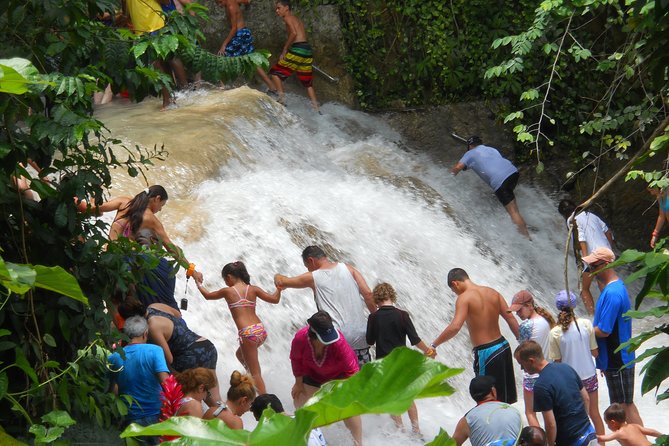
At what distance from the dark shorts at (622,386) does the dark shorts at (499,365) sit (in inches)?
27.3

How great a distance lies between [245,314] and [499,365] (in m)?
1.81

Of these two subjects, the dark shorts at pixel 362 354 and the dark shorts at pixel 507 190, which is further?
the dark shorts at pixel 507 190

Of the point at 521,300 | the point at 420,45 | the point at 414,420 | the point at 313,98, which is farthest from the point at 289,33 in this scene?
the point at 414,420

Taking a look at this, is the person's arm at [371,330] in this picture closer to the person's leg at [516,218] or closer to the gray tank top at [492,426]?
the gray tank top at [492,426]

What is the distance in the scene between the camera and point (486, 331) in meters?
7.45

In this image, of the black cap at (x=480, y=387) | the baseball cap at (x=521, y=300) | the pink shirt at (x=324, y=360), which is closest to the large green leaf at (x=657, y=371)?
the black cap at (x=480, y=387)

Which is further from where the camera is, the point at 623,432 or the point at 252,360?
the point at 252,360

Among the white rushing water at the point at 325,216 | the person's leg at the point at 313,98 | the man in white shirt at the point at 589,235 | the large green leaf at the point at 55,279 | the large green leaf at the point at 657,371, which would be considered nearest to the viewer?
the large green leaf at the point at 55,279

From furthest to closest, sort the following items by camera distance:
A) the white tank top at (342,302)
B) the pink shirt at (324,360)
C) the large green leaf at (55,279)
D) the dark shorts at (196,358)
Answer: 1. the white tank top at (342,302)
2. the pink shirt at (324,360)
3. the dark shorts at (196,358)
4. the large green leaf at (55,279)

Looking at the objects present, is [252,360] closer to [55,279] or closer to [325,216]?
[325,216]

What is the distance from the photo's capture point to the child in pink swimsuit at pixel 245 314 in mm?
7047

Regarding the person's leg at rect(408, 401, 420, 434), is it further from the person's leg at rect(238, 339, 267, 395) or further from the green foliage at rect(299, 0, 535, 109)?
the green foliage at rect(299, 0, 535, 109)

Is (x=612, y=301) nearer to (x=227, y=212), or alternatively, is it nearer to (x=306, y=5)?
(x=227, y=212)

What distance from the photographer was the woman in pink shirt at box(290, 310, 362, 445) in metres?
6.54
